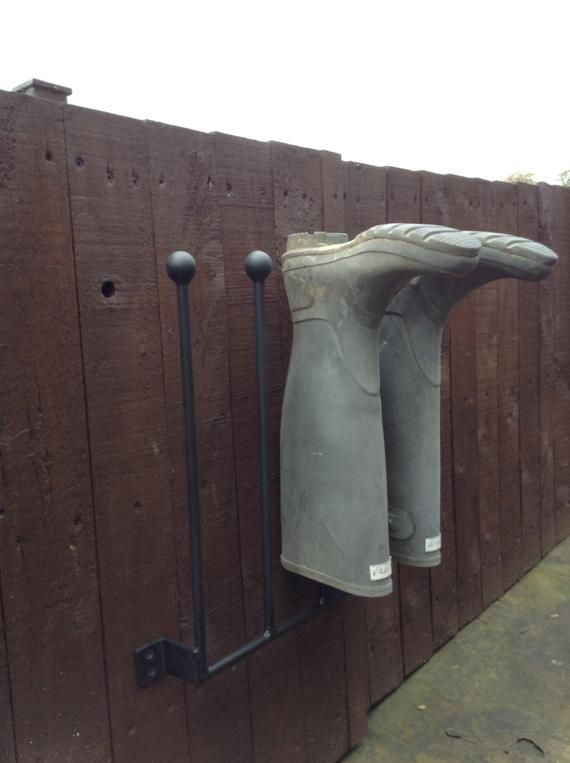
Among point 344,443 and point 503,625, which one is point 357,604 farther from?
point 503,625

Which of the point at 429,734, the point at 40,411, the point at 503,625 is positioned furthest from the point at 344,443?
the point at 503,625

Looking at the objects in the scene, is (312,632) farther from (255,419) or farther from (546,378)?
(546,378)

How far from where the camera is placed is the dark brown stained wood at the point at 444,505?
241cm

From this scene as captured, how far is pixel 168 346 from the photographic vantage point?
5.03ft

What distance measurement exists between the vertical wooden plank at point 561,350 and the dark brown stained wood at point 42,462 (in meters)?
2.36

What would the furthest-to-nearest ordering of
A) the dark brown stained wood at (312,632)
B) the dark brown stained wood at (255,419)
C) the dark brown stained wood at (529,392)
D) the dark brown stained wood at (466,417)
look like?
the dark brown stained wood at (529,392) < the dark brown stained wood at (466,417) < the dark brown stained wood at (312,632) < the dark brown stained wood at (255,419)

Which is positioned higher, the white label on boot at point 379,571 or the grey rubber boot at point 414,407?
the grey rubber boot at point 414,407

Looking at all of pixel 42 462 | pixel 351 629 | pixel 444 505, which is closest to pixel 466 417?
pixel 444 505

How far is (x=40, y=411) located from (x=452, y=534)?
1723mm

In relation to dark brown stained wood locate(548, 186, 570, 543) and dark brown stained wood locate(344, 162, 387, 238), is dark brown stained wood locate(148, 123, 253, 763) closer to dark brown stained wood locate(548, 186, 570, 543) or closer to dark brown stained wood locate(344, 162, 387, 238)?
dark brown stained wood locate(344, 162, 387, 238)

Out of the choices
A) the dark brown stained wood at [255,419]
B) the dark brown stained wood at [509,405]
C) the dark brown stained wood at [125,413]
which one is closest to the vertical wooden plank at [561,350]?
the dark brown stained wood at [509,405]

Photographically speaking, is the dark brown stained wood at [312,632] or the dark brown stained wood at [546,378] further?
the dark brown stained wood at [546,378]

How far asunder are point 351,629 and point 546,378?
1.58 m

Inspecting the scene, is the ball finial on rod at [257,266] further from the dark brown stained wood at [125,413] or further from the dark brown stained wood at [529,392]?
the dark brown stained wood at [529,392]
